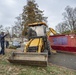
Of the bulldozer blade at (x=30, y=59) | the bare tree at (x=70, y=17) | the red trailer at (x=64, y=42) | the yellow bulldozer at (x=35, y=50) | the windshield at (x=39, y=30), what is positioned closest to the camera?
the bulldozer blade at (x=30, y=59)

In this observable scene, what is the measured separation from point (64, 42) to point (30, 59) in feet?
28.0

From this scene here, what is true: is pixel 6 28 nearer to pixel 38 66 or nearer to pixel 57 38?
pixel 57 38

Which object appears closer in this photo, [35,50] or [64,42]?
[35,50]

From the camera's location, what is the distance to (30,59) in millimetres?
9602

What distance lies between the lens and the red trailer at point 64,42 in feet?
54.3

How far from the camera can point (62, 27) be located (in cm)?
7106

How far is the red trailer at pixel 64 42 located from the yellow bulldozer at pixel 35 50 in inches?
108

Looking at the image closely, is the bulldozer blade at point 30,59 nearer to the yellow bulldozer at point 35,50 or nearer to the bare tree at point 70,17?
the yellow bulldozer at point 35,50

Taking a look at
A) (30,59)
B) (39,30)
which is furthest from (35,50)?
(30,59)

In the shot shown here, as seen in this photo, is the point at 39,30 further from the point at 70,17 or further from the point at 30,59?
the point at 70,17

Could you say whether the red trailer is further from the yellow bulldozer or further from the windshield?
the windshield

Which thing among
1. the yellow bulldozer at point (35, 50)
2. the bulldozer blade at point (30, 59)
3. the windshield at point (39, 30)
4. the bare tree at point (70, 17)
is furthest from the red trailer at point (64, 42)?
the bare tree at point (70, 17)

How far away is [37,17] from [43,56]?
122 ft

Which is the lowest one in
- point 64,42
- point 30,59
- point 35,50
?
point 30,59
